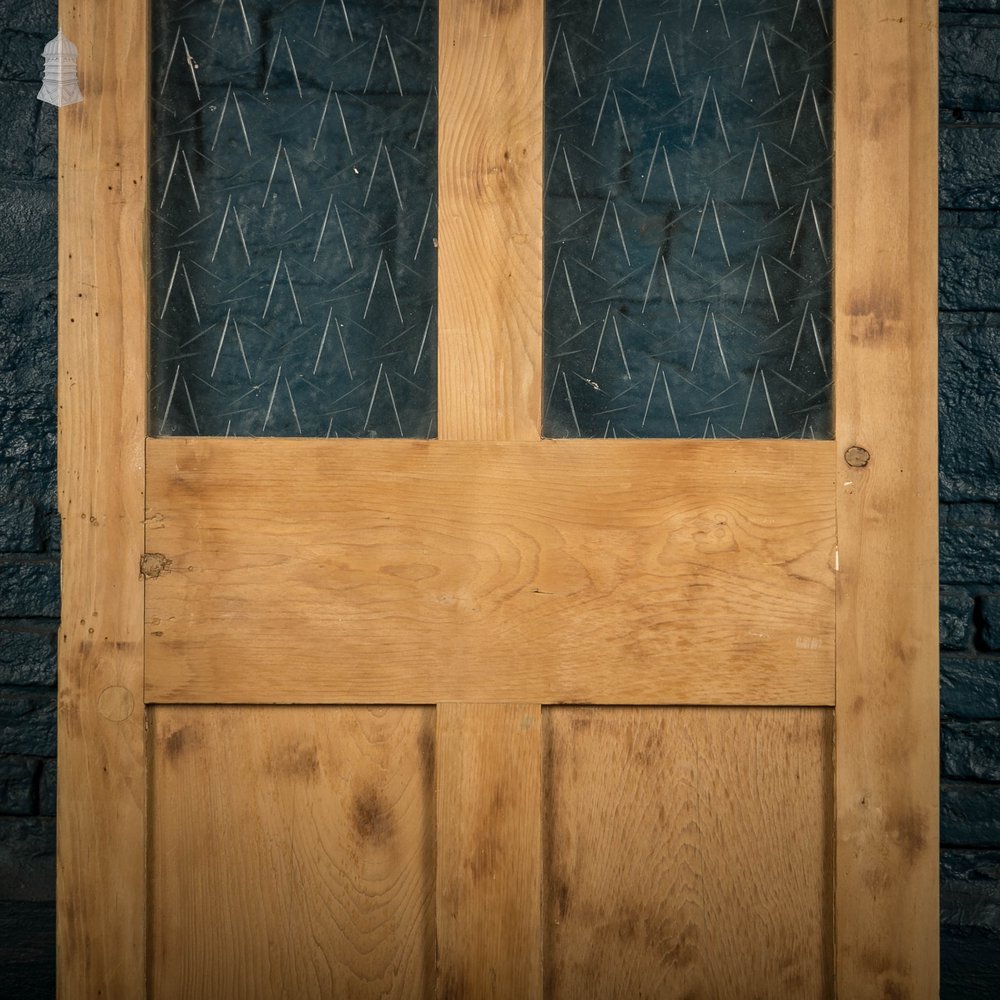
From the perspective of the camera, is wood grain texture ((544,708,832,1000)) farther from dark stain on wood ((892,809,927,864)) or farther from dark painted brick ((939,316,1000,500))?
dark painted brick ((939,316,1000,500))

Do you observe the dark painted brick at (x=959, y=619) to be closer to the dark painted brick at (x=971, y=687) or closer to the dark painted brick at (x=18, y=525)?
the dark painted brick at (x=971, y=687)

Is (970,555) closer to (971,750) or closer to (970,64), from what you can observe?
(971,750)

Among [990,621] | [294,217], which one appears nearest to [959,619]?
[990,621]

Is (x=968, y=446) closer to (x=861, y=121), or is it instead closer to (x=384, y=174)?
(x=861, y=121)

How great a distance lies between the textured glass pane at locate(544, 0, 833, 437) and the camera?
1.18m

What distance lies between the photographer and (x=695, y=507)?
1.15 m

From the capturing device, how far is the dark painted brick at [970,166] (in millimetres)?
1240

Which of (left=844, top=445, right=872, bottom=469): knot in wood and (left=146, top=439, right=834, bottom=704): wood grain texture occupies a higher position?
(left=844, top=445, right=872, bottom=469): knot in wood

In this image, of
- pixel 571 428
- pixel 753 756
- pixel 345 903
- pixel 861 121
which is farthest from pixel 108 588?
pixel 861 121

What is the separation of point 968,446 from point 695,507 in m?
0.46

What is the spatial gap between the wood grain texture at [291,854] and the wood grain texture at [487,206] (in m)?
0.47

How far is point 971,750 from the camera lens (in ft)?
4.11

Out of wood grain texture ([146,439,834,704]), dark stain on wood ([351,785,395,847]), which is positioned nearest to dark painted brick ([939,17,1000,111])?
wood grain texture ([146,439,834,704])

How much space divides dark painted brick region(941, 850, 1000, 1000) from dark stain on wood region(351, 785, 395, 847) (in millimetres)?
841
